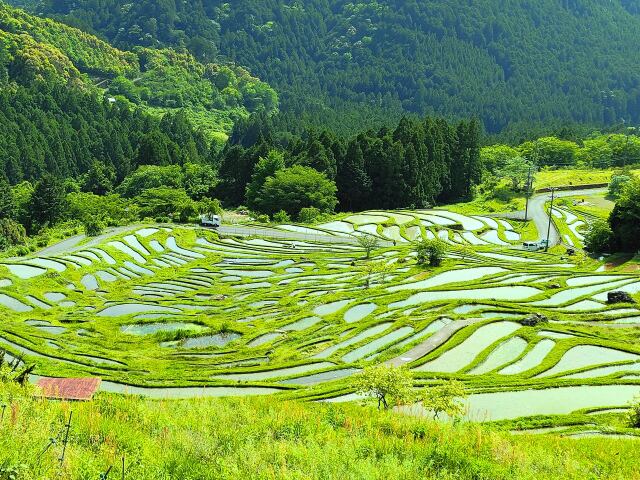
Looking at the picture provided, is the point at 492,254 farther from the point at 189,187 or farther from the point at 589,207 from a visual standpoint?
the point at 189,187

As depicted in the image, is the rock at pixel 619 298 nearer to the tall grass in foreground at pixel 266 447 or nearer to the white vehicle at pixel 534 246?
the tall grass in foreground at pixel 266 447

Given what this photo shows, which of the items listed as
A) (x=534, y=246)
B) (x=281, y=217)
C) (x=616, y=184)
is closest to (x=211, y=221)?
(x=281, y=217)

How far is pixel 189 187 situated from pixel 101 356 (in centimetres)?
8000

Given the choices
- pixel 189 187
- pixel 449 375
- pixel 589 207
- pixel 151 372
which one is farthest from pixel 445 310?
pixel 189 187

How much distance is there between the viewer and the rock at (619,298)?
38.2 m

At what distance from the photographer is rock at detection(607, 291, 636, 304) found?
38.2 meters

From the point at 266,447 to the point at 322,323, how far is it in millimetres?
25343

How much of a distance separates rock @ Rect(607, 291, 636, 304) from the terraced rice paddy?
2.42ft

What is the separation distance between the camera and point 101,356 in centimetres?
3089

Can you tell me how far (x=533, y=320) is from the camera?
33906mm

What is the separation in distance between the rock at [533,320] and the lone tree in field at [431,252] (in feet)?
57.4

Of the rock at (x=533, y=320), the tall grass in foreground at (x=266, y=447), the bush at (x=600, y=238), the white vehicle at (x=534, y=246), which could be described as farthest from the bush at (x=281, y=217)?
the tall grass in foreground at (x=266, y=447)

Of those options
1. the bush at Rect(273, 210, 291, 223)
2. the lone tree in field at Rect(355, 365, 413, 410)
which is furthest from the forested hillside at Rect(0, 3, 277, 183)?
the lone tree in field at Rect(355, 365, 413, 410)

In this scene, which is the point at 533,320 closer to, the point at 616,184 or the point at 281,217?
the point at 281,217
